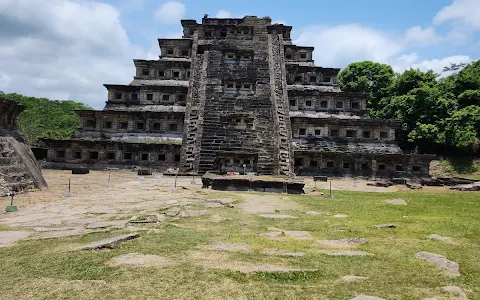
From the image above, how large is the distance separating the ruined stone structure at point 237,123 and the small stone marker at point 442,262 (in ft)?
50.6

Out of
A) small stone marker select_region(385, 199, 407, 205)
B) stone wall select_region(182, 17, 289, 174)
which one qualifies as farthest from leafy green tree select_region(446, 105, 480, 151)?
small stone marker select_region(385, 199, 407, 205)

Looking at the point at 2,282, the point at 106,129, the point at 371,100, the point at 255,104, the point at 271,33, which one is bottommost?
the point at 2,282

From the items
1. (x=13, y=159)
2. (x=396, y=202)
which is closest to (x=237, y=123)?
(x=396, y=202)

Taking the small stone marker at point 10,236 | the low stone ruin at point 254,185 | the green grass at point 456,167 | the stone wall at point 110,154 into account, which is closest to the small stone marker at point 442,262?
the small stone marker at point 10,236

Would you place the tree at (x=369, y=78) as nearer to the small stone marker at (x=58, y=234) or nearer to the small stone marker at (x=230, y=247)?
the small stone marker at (x=230, y=247)

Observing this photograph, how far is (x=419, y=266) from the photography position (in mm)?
Result: 4582

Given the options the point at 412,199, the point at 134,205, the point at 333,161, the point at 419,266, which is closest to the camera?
the point at 419,266

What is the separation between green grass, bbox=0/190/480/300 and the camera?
3.61 m

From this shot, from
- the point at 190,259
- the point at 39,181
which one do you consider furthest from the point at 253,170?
the point at 190,259

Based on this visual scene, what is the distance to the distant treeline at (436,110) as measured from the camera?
3228 cm

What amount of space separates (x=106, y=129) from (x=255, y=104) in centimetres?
1217

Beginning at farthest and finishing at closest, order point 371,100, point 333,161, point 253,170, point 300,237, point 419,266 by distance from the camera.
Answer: point 371,100 → point 333,161 → point 253,170 → point 300,237 → point 419,266

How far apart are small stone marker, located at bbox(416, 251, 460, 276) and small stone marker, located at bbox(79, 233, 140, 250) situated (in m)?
4.46

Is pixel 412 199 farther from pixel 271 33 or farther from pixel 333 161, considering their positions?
pixel 271 33
